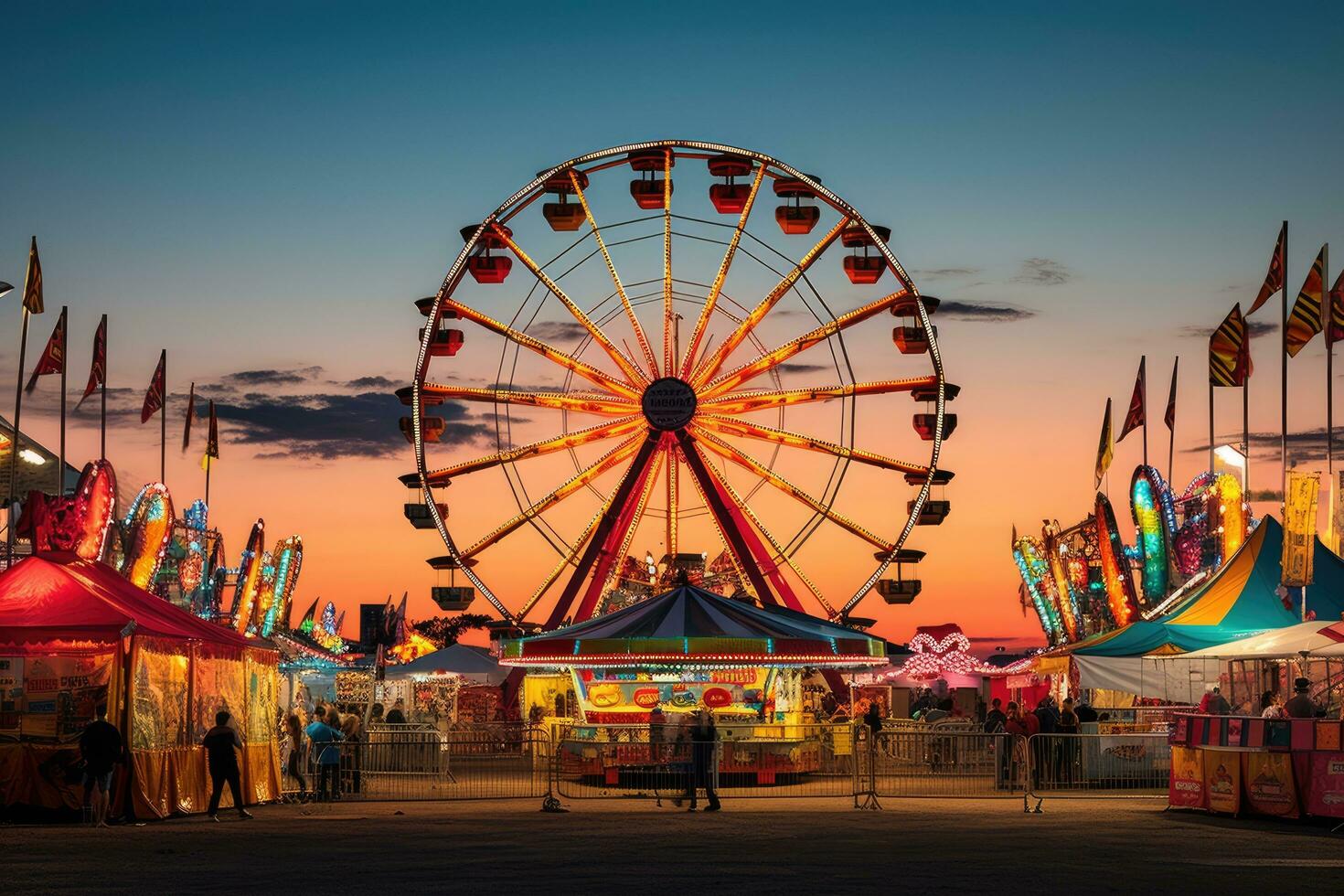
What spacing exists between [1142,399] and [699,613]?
43.2 feet

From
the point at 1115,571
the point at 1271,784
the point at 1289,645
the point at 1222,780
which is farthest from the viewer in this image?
the point at 1115,571

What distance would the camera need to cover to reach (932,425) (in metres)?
34.0

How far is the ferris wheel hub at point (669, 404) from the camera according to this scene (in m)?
33.7

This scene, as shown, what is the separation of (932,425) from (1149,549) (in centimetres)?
473

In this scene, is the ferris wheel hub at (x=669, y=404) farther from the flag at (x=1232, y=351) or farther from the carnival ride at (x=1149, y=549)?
the flag at (x=1232, y=351)

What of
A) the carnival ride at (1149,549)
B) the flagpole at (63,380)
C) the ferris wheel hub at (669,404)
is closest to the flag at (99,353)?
the flagpole at (63,380)

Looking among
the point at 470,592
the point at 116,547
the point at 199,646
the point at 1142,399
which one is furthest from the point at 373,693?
the point at 199,646

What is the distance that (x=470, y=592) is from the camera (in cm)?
3528

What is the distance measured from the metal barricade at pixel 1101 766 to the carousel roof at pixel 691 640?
3.84 metres

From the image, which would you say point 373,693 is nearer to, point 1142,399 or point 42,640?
point 1142,399

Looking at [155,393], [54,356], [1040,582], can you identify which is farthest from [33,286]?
[1040,582]

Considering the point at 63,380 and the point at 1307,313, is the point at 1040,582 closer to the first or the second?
the point at 1307,313

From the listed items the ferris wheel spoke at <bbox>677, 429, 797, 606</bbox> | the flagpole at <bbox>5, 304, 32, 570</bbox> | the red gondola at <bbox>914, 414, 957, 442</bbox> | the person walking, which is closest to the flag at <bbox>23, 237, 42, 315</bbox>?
the flagpole at <bbox>5, 304, 32, 570</bbox>

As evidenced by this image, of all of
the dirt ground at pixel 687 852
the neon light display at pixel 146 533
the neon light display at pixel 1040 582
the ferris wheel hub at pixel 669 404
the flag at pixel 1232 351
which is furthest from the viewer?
the neon light display at pixel 1040 582
